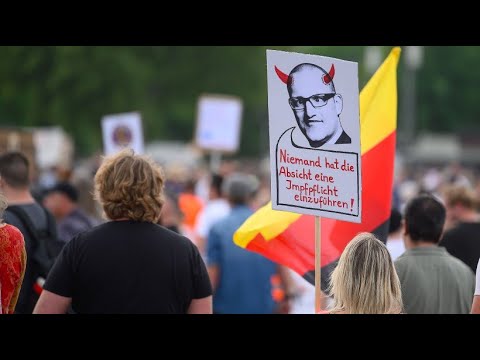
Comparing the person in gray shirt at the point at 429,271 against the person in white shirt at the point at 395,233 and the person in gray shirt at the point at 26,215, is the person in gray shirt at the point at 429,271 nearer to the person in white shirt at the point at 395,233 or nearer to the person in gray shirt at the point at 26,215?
the person in white shirt at the point at 395,233

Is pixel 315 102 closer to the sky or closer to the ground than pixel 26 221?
closer to the sky

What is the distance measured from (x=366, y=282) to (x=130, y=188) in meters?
1.14

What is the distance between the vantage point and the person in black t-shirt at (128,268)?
197 inches

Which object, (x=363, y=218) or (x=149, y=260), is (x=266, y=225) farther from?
(x=149, y=260)

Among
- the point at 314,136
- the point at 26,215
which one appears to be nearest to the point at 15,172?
the point at 26,215

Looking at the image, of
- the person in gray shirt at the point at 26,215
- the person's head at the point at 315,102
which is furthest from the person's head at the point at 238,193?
the person's head at the point at 315,102

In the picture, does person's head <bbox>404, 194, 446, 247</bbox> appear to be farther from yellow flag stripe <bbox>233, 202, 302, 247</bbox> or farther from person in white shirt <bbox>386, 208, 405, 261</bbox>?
person in white shirt <bbox>386, 208, 405, 261</bbox>

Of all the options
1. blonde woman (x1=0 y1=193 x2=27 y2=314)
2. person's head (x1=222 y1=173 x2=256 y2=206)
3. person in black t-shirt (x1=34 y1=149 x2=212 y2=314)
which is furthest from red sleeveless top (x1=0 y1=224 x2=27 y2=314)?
person's head (x1=222 y1=173 x2=256 y2=206)

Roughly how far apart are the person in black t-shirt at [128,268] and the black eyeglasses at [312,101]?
89cm

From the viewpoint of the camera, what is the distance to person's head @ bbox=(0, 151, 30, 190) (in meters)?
7.49

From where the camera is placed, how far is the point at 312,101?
5.57 metres
